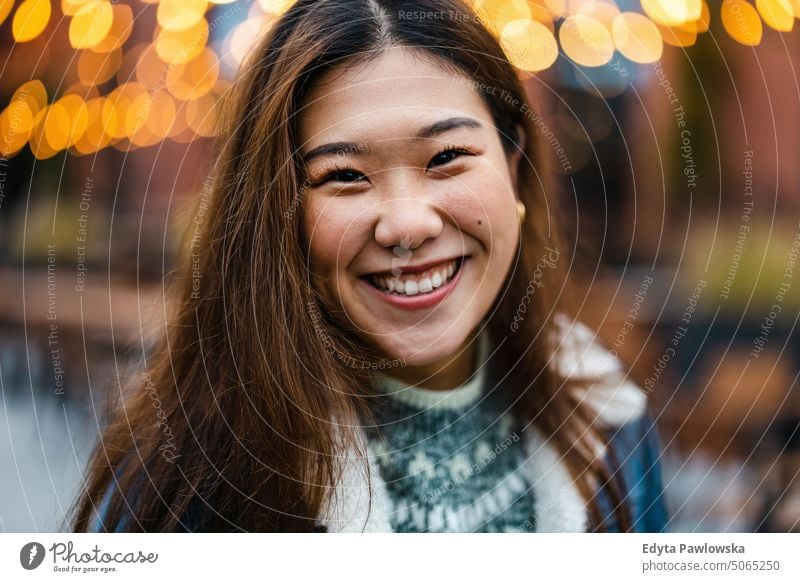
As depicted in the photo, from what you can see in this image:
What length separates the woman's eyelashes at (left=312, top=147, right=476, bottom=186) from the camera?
749 mm

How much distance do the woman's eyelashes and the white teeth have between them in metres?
0.11

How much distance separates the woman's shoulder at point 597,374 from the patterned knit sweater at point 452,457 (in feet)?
0.36

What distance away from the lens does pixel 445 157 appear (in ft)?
2.46

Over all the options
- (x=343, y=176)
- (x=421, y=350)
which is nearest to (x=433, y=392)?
(x=421, y=350)

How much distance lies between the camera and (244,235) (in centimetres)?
78

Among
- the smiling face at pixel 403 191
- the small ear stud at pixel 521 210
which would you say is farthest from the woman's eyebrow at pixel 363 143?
the small ear stud at pixel 521 210

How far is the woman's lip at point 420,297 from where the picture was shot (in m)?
0.79

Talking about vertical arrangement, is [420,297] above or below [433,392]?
above

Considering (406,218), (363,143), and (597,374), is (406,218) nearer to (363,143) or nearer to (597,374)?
(363,143)

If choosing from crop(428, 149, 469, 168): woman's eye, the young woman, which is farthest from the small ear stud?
crop(428, 149, 469, 168): woman's eye

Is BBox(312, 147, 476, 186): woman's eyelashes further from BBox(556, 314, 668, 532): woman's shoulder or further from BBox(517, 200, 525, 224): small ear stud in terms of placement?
BBox(556, 314, 668, 532): woman's shoulder

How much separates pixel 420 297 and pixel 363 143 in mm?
177

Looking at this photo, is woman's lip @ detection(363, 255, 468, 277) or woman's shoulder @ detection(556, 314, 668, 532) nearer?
woman's lip @ detection(363, 255, 468, 277)
